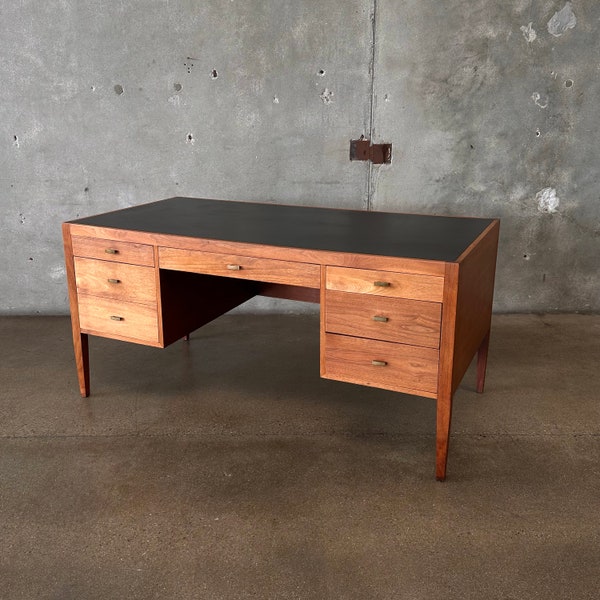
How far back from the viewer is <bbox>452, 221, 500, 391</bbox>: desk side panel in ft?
5.80

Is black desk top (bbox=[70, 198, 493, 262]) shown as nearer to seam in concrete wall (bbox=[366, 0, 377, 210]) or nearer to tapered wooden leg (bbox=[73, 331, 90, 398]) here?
tapered wooden leg (bbox=[73, 331, 90, 398])

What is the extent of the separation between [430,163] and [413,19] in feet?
2.20

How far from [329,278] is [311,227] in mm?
382

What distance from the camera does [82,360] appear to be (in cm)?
238

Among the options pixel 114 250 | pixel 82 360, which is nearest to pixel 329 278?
pixel 114 250

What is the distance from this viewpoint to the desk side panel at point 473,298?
5.80 ft

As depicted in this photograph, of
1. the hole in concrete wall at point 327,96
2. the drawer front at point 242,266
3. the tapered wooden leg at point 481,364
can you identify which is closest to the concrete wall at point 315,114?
the hole in concrete wall at point 327,96

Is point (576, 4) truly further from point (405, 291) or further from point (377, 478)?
point (377, 478)

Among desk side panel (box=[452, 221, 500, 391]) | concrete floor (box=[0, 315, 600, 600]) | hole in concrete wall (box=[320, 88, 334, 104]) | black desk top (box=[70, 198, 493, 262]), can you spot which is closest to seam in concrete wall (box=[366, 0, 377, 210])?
hole in concrete wall (box=[320, 88, 334, 104])

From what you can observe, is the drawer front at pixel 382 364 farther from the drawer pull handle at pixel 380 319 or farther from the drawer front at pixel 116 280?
the drawer front at pixel 116 280

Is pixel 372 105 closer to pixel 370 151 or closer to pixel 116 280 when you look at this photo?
pixel 370 151

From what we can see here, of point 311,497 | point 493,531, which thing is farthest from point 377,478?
→ point 493,531

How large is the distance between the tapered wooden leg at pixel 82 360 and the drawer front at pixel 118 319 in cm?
6

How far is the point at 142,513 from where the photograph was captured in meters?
1.75
